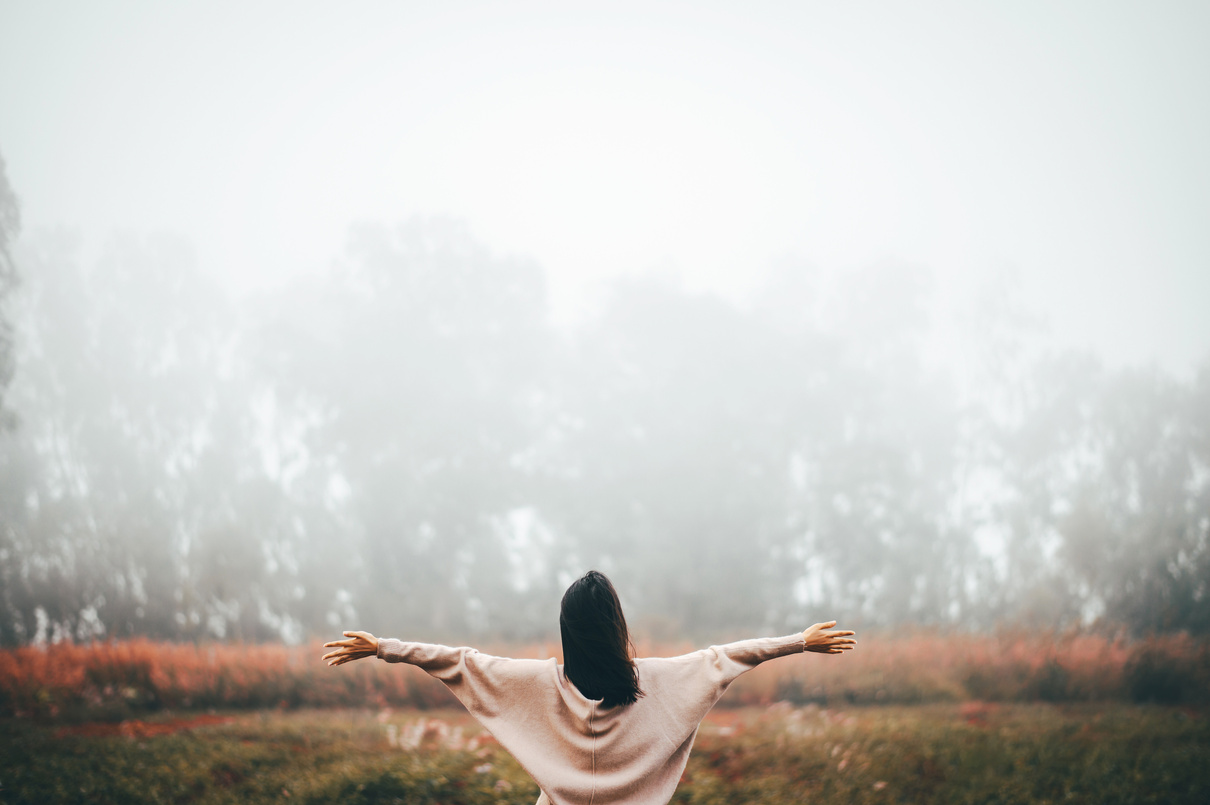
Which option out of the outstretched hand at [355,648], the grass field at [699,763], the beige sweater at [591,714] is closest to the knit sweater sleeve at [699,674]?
the beige sweater at [591,714]

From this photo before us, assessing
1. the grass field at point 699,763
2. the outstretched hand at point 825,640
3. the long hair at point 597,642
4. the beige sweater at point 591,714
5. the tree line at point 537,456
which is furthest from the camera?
the tree line at point 537,456

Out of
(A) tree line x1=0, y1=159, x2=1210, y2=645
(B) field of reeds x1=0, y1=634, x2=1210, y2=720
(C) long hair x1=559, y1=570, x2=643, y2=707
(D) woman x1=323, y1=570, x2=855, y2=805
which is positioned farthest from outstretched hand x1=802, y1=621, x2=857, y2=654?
(A) tree line x1=0, y1=159, x2=1210, y2=645

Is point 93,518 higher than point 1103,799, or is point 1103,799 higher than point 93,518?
point 93,518

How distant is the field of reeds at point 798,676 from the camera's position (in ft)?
30.5

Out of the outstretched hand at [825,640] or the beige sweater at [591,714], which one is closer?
the beige sweater at [591,714]

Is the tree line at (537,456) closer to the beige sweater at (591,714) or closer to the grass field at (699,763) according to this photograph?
the grass field at (699,763)

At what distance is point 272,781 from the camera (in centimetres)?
579

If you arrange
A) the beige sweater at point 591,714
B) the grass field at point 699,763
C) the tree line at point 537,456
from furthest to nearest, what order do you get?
1. the tree line at point 537,456
2. the grass field at point 699,763
3. the beige sweater at point 591,714

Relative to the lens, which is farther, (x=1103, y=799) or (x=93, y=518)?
(x=93, y=518)

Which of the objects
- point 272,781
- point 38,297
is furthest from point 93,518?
point 272,781

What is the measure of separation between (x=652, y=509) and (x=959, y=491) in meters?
8.04

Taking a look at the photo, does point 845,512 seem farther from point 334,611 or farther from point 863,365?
point 334,611

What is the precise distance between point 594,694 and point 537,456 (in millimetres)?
14921

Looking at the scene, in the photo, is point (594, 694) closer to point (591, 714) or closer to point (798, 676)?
point (591, 714)
